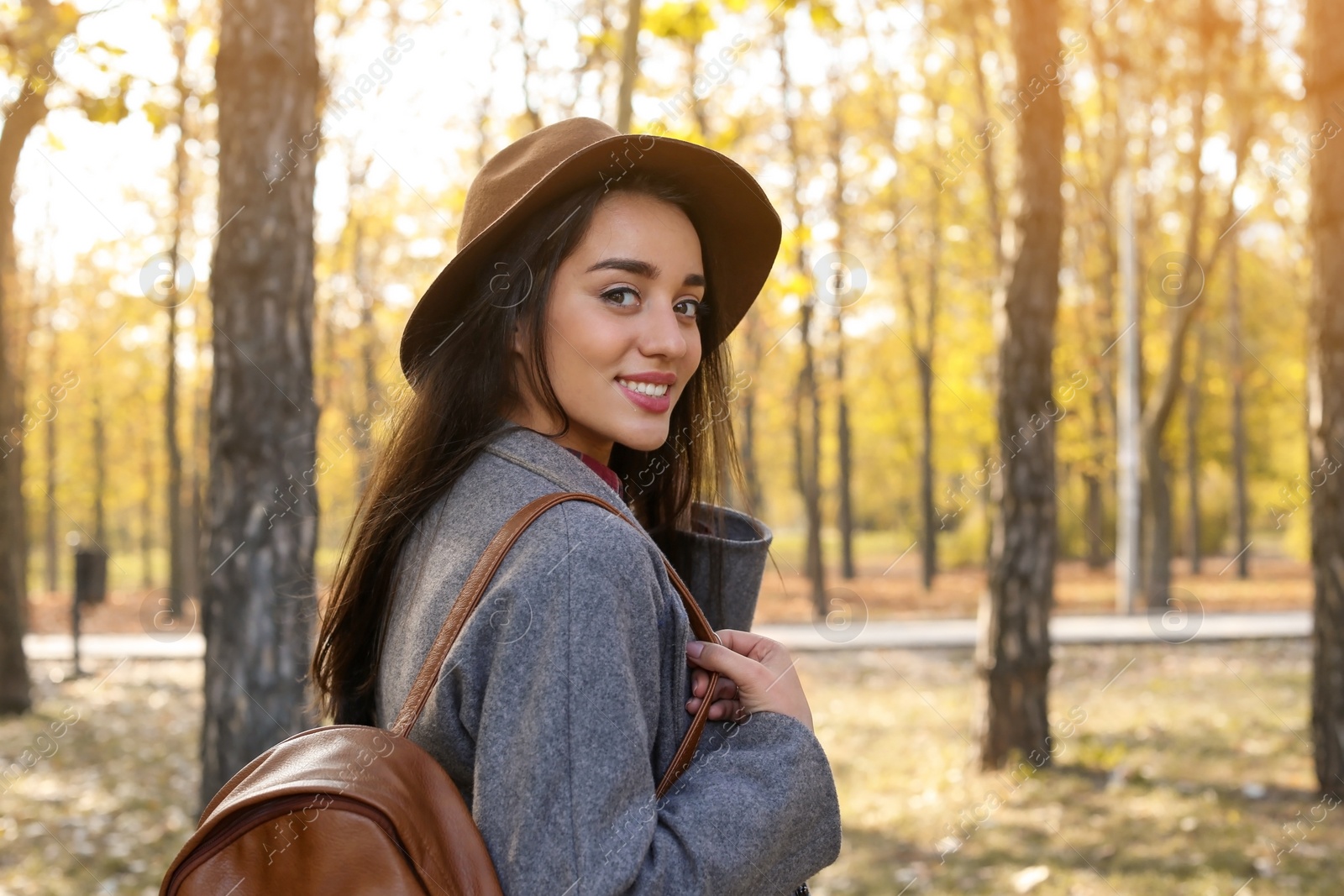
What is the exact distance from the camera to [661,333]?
5.70 ft

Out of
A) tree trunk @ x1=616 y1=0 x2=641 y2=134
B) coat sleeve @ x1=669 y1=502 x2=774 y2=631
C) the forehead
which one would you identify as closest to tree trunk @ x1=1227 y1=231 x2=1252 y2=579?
tree trunk @ x1=616 y1=0 x2=641 y2=134

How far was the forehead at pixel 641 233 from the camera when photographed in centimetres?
172

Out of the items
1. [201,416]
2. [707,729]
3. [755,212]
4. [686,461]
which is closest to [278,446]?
[686,461]

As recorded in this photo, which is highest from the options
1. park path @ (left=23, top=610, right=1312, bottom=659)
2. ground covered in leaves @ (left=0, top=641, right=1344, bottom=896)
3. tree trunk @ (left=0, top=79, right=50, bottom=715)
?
tree trunk @ (left=0, top=79, right=50, bottom=715)

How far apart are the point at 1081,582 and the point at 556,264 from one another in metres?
22.4

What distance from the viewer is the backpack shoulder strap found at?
1.38 meters

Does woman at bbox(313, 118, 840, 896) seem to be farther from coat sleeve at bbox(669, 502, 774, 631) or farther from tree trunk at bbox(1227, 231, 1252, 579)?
tree trunk at bbox(1227, 231, 1252, 579)

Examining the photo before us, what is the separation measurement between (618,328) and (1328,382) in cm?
517

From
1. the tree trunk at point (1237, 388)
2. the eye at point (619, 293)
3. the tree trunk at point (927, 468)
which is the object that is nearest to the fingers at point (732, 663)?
the eye at point (619, 293)

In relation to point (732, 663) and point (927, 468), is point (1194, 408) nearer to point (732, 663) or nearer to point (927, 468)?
point (927, 468)

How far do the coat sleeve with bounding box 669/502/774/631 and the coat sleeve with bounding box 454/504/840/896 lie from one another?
71 centimetres

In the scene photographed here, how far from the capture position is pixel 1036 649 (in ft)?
22.2

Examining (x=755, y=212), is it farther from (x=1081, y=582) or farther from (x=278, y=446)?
(x=1081, y=582)

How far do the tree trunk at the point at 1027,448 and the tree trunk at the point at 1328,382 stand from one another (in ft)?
4.41
